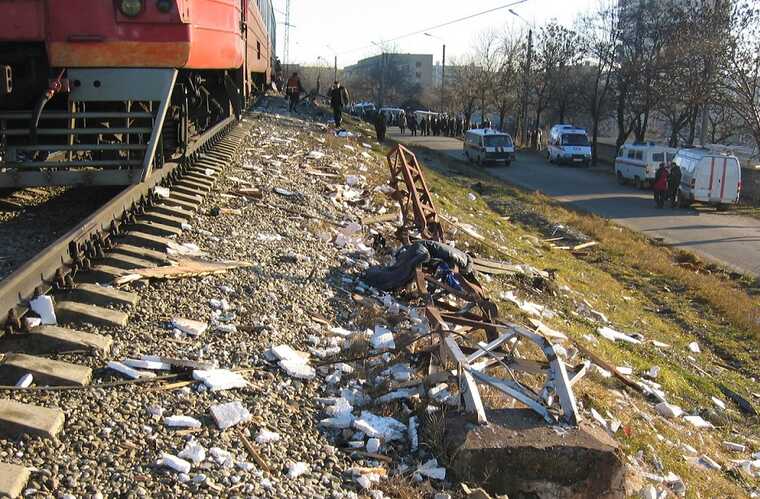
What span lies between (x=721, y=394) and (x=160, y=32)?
7777mm

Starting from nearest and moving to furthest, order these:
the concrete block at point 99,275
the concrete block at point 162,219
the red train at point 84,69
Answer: the concrete block at point 99,275 < the red train at point 84,69 < the concrete block at point 162,219

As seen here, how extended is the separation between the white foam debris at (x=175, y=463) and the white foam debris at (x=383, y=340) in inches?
86.4

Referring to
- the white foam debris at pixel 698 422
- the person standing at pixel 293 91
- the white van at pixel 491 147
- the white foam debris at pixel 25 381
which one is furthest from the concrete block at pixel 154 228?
the white van at pixel 491 147

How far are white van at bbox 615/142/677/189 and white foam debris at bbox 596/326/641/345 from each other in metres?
24.6

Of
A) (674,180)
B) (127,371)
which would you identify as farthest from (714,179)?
(127,371)

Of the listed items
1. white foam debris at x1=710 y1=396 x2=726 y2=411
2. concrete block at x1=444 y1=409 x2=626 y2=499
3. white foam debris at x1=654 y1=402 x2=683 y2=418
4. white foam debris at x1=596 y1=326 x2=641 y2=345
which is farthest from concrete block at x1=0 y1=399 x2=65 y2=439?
white foam debris at x1=596 y1=326 x2=641 y2=345

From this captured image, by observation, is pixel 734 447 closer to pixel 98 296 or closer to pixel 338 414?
pixel 338 414

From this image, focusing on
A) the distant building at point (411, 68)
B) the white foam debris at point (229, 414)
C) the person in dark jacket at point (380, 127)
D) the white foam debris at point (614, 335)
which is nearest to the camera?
the white foam debris at point (229, 414)

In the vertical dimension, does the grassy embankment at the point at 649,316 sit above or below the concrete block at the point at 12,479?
below

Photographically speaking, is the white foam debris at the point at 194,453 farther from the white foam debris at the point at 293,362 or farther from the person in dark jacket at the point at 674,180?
the person in dark jacket at the point at 674,180

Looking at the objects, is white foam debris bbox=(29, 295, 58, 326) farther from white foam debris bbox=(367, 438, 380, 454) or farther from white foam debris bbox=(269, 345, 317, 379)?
white foam debris bbox=(367, 438, 380, 454)

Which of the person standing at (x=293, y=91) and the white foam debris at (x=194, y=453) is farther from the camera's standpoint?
the person standing at (x=293, y=91)

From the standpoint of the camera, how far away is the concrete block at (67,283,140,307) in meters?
4.77

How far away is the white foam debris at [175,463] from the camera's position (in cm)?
323
